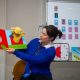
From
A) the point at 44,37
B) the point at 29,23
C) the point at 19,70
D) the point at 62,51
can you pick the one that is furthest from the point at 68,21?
the point at 19,70

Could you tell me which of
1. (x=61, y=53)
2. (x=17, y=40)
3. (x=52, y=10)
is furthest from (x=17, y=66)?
(x=52, y=10)

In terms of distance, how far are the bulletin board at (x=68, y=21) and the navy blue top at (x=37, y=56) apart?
30.5 inches

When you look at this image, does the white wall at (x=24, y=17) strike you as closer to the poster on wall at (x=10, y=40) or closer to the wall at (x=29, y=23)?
the wall at (x=29, y=23)

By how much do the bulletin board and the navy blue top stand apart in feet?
2.54

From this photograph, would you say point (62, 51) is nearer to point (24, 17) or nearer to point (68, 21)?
point (68, 21)

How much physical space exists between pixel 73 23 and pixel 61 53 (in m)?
0.45

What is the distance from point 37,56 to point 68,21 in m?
1.07

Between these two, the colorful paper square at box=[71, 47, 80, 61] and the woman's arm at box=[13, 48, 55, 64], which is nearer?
the woman's arm at box=[13, 48, 55, 64]

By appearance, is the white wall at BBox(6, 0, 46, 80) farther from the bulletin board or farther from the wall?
the bulletin board

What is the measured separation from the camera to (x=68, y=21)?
9.62 ft

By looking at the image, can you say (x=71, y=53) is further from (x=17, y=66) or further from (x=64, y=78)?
(x=17, y=66)

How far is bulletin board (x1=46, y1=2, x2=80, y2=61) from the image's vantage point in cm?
289

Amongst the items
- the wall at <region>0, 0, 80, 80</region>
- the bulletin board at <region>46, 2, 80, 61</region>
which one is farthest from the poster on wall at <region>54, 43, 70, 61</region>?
the wall at <region>0, 0, 80, 80</region>

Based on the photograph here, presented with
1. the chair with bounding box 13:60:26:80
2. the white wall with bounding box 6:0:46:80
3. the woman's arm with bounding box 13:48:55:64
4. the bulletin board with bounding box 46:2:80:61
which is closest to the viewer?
the woman's arm with bounding box 13:48:55:64
